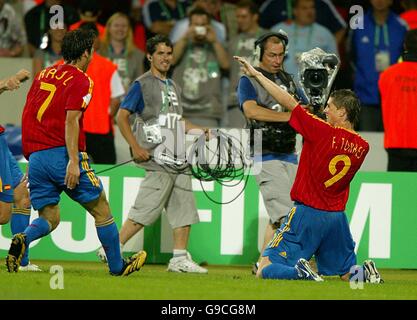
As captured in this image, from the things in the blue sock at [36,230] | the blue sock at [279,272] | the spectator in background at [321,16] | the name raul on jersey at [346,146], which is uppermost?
the spectator in background at [321,16]

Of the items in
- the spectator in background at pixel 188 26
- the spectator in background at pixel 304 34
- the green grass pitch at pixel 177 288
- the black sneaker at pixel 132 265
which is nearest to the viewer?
the green grass pitch at pixel 177 288

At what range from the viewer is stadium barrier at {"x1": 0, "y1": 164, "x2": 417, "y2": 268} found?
12.4 m

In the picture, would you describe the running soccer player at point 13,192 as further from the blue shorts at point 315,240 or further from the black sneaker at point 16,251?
the blue shorts at point 315,240

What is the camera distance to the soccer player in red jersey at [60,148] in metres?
9.62

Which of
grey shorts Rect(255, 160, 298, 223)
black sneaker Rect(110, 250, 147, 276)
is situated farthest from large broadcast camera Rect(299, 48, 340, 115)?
black sneaker Rect(110, 250, 147, 276)

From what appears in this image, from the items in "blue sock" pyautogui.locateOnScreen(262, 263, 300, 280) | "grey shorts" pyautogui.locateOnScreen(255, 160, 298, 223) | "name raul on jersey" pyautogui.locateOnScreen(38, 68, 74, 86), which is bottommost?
"blue sock" pyautogui.locateOnScreen(262, 263, 300, 280)

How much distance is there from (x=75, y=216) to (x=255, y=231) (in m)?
1.90

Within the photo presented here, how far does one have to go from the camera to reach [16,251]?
974 cm

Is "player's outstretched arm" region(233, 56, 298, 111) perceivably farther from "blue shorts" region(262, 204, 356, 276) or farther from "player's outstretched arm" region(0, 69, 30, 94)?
"player's outstretched arm" region(0, 69, 30, 94)

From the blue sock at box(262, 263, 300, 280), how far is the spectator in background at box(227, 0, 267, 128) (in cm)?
489

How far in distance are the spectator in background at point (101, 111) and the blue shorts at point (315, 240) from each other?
13.5ft

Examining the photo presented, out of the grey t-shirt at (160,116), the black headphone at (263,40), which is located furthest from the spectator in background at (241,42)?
the black headphone at (263,40)

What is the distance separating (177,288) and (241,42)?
6.23 metres

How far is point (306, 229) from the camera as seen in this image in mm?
10133
